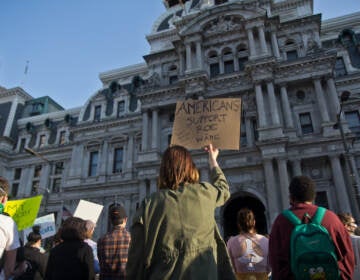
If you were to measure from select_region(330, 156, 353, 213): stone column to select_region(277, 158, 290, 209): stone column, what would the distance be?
112 inches

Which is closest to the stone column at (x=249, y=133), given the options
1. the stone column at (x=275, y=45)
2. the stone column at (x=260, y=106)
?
the stone column at (x=260, y=106)

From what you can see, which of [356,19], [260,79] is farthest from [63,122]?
[356,19]

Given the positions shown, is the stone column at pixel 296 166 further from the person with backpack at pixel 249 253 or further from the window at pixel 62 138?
the window at pixel 62 138

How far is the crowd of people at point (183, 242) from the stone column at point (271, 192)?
45.3ft

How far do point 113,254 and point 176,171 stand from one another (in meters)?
2.99

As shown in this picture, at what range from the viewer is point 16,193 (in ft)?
111

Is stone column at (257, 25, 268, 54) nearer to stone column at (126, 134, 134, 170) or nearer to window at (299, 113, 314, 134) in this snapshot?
window at (299, 113, 314, 134)

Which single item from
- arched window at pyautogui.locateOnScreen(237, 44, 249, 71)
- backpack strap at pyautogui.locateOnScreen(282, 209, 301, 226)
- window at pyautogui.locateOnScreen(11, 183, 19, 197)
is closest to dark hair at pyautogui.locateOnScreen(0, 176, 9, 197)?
backpack strap at pyautogui.locateOnScreen(282, 209, 301, 226)

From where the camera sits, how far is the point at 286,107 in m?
21.2

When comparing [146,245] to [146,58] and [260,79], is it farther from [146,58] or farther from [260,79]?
[146,58]

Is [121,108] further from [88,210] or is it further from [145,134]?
[88,210]

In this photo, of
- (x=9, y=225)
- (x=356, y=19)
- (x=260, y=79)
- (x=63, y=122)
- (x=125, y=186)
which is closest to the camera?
(x=9, y=225)

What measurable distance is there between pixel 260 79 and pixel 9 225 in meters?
20.5

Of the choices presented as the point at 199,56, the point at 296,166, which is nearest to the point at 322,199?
the point at 296,166
